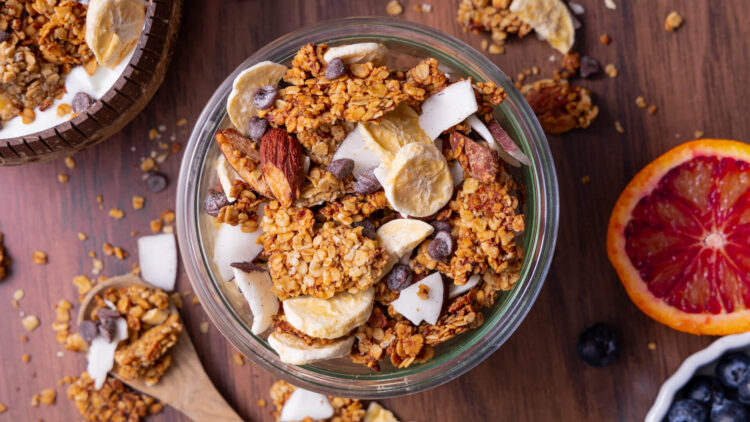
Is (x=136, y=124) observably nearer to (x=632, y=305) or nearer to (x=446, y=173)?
(x=446, y=173)

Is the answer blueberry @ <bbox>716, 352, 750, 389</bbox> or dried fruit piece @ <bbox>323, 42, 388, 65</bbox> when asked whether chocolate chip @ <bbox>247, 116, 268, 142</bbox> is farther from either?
blueberry @ <bbox>716, 352, 750, 389</bbox>

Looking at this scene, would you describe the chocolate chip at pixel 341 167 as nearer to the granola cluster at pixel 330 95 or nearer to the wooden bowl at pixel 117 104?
the granola cluster at pixel 330 95

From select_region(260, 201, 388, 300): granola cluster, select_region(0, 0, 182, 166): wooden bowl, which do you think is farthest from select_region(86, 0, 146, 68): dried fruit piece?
select_region(260, 201, 388, 300): granola cluster

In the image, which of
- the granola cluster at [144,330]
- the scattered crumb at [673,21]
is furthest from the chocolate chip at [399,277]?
the scattered crumb at [673,21]

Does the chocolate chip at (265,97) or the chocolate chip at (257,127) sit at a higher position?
the chocolate chip at (265,97)

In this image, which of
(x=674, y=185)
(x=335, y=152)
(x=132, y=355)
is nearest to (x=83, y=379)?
(x=132, y=355)

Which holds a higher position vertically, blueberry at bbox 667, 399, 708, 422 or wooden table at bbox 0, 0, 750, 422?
wooden table at bbox 0, 0, 750, 422
